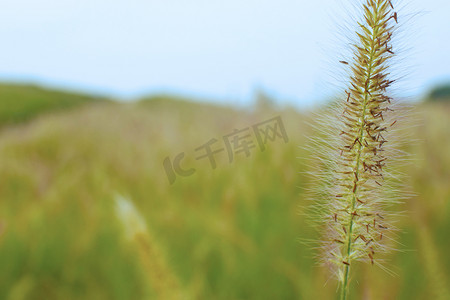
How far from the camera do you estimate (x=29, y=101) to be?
15633 mm

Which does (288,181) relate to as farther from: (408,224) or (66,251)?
(66,251)

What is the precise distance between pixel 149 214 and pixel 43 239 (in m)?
0.53

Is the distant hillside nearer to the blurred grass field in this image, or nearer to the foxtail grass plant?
the blurred grass field

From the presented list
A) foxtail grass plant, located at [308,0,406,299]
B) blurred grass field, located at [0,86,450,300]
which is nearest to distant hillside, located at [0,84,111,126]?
blurred grass field, located at [0,86,450,300]

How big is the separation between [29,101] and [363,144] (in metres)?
16.6

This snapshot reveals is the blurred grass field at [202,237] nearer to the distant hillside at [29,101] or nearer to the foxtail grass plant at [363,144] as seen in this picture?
the foxtail grass plant at [363,144]

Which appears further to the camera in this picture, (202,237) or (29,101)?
(29,101)

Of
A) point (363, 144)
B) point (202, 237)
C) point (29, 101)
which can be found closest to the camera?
point (363, 144)

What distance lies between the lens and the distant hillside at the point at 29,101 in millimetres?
14367
